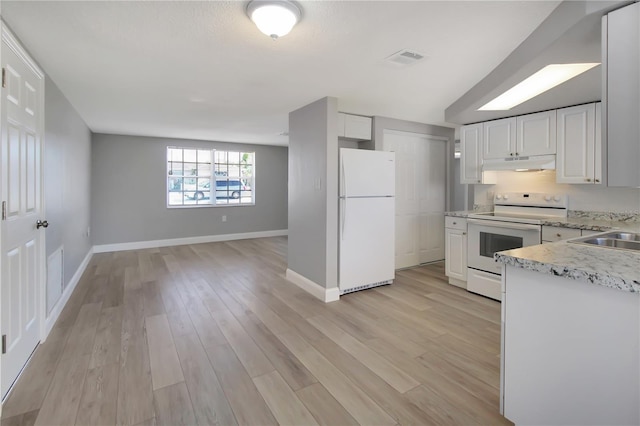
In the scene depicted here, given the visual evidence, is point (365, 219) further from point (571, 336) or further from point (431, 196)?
point (571, 336)

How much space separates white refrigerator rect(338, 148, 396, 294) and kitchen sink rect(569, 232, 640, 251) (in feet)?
6.66

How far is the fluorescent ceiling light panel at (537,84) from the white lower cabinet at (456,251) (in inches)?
51.6

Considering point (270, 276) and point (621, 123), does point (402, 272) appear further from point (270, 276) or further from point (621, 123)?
point (621, 123)

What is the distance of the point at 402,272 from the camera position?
4.54m

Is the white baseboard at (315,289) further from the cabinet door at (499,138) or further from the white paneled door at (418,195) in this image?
the cabinet door at (499,138)

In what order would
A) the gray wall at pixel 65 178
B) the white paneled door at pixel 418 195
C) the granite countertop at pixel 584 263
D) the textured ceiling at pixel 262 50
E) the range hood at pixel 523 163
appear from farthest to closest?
1. the white paneled door at pixel 418 195
2. the range hood at pixel 523 163
3. the gray wall at pixel 65 178
4. the textured ceiling at pixel 262 50
5. the granite countertop at pixel 584 263

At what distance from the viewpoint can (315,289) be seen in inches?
142

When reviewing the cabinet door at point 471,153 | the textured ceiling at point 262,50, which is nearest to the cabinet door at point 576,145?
the cabinet door at point 471,153

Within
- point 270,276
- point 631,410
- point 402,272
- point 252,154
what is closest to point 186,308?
point 270,276

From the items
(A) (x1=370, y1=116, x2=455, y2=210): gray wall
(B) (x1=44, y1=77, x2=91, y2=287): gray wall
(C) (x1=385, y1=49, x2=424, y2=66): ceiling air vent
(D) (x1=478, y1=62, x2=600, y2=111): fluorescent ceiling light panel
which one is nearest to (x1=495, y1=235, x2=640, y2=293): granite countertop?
(D) (x1=478, y1=62, x2=600, y2=111): fluorescent ceiling light panel

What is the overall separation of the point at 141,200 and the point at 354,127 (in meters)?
4.71

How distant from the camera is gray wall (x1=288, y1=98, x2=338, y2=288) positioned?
3467mm

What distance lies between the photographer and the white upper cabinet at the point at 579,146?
303cm

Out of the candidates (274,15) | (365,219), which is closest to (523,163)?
(365,219)
